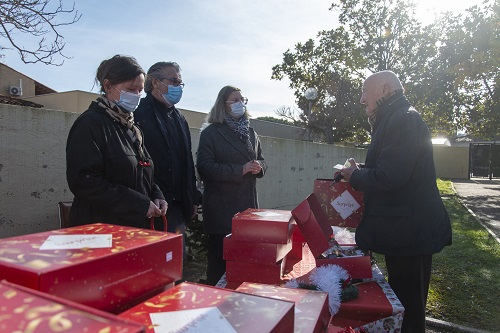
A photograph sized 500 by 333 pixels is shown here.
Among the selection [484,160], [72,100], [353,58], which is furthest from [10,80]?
[484,160]

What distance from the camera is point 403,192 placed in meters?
1.99

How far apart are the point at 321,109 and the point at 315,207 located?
883 inches

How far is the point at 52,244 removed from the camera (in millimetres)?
987

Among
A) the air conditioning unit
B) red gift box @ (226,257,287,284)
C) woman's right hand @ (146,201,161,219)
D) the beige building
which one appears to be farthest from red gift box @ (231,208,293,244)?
the air conditioning unit

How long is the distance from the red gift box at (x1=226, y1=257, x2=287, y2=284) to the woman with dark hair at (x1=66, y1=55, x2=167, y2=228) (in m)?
0.47

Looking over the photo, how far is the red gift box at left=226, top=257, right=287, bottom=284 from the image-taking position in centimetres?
182

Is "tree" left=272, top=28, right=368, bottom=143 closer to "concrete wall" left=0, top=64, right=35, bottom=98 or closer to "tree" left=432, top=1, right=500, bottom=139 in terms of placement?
"tree" left=432, top=1, right=500, bottom=139

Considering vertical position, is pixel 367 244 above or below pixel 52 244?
below

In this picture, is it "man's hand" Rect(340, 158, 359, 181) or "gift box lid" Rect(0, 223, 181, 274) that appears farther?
"man's hand" Rect(340, 158, 359, 181)

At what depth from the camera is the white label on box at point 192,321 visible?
0.80 meters

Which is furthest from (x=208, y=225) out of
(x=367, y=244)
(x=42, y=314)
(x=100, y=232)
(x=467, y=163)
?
(x=467, y=163)

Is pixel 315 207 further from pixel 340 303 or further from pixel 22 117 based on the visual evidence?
pixel 22 117

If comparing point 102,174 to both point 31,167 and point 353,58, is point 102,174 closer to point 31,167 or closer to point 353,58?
point 31,167

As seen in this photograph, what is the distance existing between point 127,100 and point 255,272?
44.1 inches
